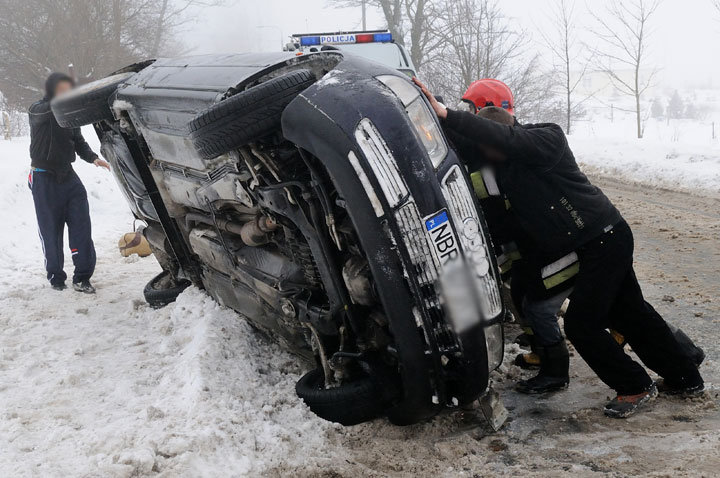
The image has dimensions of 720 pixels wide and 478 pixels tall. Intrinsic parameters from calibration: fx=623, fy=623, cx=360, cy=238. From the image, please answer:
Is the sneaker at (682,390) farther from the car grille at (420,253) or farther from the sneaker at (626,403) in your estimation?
the car grille at (420,253)

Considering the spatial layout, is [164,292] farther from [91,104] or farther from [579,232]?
[579,232]

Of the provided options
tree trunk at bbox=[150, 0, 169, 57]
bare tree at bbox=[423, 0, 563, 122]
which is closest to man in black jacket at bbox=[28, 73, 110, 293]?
bare tree at bbox=[423, 0, 563, 122]

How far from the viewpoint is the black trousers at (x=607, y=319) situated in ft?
10.4

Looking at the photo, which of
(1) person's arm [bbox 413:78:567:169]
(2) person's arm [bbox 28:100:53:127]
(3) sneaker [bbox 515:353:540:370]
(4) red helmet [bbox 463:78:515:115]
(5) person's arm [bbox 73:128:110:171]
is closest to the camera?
(1) person's arm [bbox 413:78:567:169]

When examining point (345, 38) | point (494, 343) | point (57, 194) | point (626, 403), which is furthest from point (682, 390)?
point (345, 38)

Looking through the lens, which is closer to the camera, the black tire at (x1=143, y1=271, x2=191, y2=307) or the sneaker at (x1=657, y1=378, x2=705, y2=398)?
the sneaker at (x1=657, y1=378, x2=705, y2=398)

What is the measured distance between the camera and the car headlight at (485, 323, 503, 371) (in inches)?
107

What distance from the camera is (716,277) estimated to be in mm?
5203

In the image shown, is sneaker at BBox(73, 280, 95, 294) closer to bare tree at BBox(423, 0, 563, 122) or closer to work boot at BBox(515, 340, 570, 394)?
work boot at BBox(515, 340, 570, 394)

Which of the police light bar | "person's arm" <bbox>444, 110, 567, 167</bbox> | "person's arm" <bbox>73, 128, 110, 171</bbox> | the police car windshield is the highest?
the police light bar

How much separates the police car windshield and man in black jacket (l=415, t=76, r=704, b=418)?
7.78 metres

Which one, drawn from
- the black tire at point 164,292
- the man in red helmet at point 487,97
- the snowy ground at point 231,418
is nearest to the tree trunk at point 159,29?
the black tire at point 164,292

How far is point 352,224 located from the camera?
2.69 m

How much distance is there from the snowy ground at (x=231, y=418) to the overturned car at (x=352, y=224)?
0.21m
